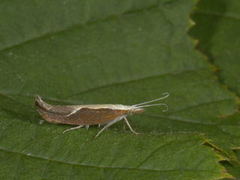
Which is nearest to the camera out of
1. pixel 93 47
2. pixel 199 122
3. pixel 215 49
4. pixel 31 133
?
pixel 31 133

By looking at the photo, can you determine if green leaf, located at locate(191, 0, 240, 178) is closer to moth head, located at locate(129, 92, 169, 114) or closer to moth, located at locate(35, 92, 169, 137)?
moth head, located at locate(129, 92, 169, 114)

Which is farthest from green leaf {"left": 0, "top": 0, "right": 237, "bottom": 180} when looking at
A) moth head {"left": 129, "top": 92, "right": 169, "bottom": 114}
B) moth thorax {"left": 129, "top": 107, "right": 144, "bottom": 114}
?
moth thorax {"left": 129, "top": 107, "right": 144, "bottom": 114}

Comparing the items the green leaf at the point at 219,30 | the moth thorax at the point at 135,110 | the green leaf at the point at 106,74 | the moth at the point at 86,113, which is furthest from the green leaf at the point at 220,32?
the moth at the point at 86,113

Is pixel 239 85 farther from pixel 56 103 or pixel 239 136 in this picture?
pixel 56 103

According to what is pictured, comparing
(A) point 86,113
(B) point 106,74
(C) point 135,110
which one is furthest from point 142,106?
(B) point 106,74

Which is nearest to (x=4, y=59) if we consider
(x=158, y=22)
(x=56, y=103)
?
(x=56, y=103)

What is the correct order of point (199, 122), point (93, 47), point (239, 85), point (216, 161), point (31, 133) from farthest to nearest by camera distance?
point (239, 85), point (93, 47), point (199, 122), point (31, 133), point (216, 161)

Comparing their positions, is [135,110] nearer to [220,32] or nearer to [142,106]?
[142,106]

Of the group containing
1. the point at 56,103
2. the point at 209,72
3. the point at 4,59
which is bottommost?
the point at 209,72
